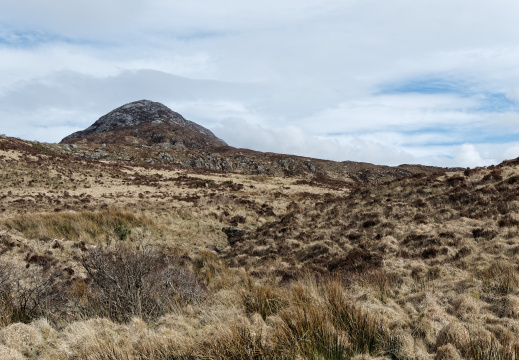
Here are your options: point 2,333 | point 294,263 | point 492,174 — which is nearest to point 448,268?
point 294,263

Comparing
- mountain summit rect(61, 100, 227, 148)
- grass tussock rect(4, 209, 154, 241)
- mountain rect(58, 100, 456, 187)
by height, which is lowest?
grass tussock rect(4, 209, 154, 241)

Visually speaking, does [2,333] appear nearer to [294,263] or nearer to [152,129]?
[294,263]

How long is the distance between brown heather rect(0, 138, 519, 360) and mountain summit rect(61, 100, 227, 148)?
57.0m

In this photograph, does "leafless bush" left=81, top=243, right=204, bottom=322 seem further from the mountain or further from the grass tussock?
the mountain

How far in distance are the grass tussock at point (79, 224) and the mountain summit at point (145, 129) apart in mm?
67036

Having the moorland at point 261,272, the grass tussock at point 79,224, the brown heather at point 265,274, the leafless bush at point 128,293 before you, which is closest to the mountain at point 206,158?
the moorland at point 261,272

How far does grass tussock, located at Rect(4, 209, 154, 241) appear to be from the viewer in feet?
52.3

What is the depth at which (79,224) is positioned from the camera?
16969 mm

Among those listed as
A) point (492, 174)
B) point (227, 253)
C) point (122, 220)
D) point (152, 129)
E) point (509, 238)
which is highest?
point (152, 129)

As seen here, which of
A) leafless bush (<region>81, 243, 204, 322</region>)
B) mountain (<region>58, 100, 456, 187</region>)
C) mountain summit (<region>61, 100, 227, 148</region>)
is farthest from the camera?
mountain summit (<region>61, 100, 227, 148</region>)

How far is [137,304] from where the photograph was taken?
6.05 metres

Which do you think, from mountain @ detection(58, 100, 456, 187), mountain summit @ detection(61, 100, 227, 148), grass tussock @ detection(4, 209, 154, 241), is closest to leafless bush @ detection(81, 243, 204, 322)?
grass tussock @ detection(4, 209, 154, 241)

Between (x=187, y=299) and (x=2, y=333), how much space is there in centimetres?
333

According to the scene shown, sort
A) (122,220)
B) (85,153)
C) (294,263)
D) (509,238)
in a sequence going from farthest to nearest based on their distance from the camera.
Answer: (85,153)
(122,220)
(294,263)
(509,238)
